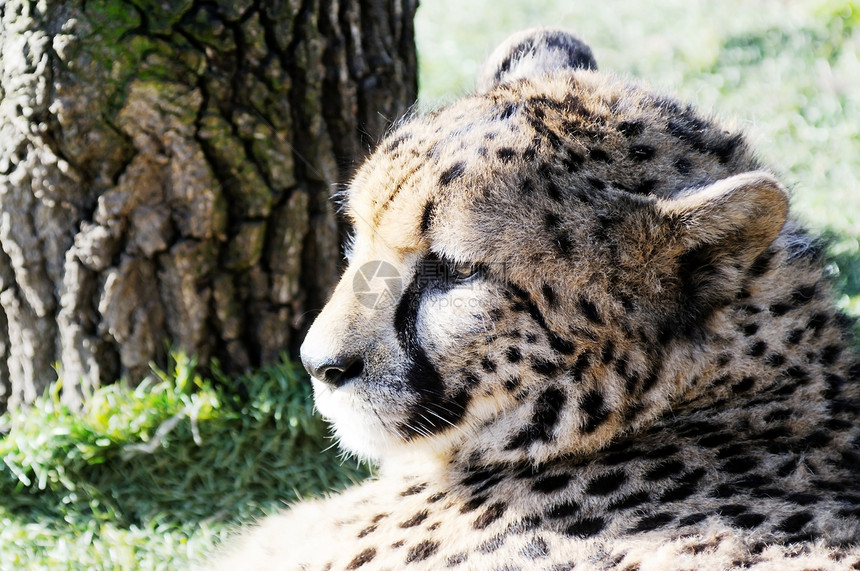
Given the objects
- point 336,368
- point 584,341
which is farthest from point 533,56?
point 336,368

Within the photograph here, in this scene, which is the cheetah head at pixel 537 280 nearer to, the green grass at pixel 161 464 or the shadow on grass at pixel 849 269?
the green grass at pixel 161 464

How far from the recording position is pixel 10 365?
3.09 metres

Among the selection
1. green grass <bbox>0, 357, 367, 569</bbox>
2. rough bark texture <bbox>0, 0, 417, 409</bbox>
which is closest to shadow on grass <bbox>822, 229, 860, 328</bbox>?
rough bark texture <bbox>0, 0, 417, 409</bbox>

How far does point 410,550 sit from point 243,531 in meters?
0.83

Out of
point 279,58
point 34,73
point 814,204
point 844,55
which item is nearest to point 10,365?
point 34,73

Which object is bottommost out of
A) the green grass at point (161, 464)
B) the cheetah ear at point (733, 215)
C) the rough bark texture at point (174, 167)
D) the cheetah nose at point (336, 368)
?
the green grass at point (161, 464)

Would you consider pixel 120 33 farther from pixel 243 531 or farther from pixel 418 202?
pixel 243 531

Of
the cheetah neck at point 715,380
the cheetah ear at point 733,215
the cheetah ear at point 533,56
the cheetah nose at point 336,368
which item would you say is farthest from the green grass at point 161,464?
the cheetah ear at point 733,215

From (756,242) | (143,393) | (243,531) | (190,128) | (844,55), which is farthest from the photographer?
(844,55)

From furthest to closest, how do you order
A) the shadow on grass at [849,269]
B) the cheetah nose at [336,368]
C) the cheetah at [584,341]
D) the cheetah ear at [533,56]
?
the shadow on grass at [849,269], the cheetah ear at [533,56], the cheetah nose at [336,368], the cheetah at [584,341]

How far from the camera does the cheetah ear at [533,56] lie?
96.8 inches

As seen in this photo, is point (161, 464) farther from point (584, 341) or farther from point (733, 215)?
point (733, 215)

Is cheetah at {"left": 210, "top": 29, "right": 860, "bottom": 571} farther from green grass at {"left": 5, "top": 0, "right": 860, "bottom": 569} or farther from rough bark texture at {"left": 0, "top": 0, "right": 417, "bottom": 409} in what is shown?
rough bark texture at {"left": 0, "top": 0, "right": 417, "bottom": 409}

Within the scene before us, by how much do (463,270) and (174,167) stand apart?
1371 millimetres
